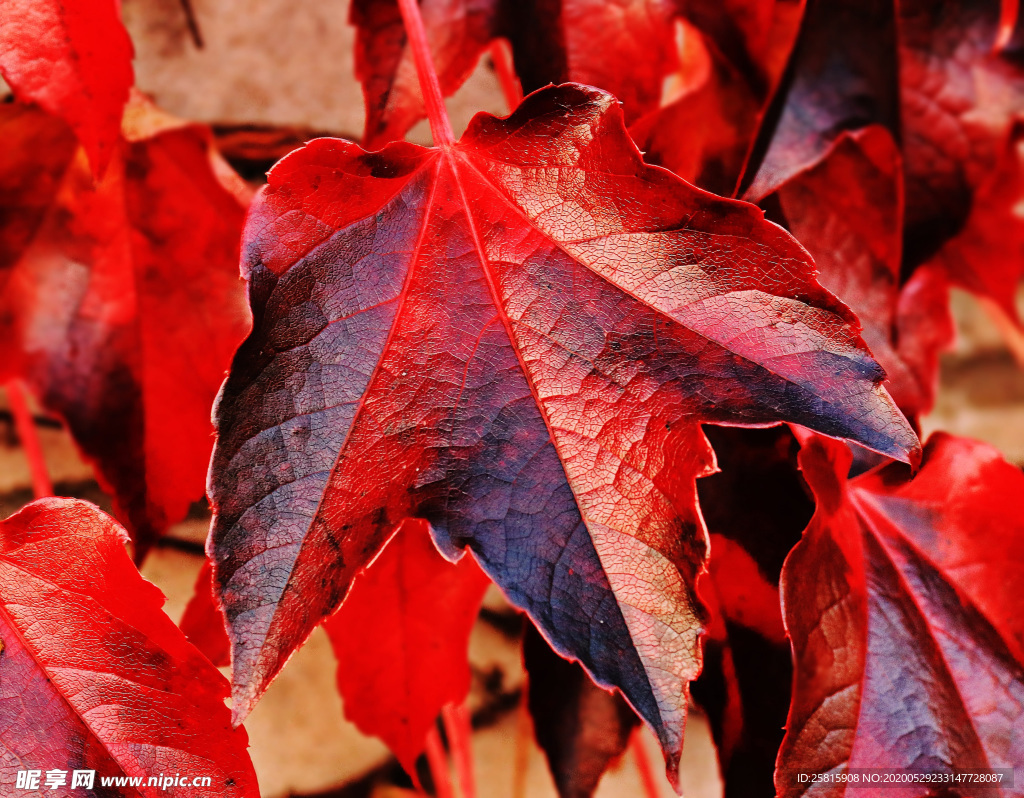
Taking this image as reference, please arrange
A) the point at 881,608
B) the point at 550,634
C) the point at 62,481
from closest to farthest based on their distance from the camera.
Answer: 1. the point at 550,634
2. the point at 881,608
3. the point at 62,481

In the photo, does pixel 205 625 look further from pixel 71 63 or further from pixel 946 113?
pixel 946 113

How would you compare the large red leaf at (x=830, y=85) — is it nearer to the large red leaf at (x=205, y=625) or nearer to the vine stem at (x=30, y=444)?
the large red leaf at (x=205, y=625)

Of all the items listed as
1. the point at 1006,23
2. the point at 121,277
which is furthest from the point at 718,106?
the point at 121,277

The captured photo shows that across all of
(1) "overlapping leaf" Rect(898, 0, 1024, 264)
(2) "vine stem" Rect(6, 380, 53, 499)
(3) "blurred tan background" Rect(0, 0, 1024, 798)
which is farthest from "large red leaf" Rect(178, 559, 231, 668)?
(1) "overlapping leaf" Rect(898, 0, 1024, 264)

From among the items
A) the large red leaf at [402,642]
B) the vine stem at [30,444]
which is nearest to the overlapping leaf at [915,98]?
the large red leaf at [402,642]

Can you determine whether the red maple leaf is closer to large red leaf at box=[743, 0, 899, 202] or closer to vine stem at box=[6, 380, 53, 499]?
large red leaf at box=[743, 0, 899, 202]

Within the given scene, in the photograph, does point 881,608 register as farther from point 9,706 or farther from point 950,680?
point 9,706

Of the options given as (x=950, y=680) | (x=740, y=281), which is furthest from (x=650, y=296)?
(x=950, y=680)
